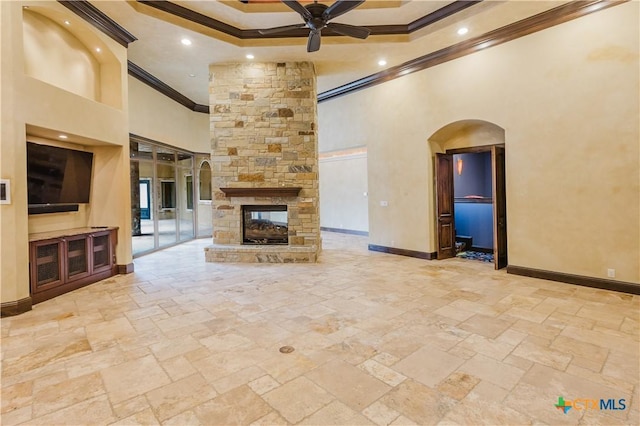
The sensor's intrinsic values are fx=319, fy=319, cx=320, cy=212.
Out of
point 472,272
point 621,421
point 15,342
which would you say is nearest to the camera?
point 621,421

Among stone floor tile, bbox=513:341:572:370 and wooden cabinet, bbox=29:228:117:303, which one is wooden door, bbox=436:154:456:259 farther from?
wooden cabinet, bbox=29:228:117:303

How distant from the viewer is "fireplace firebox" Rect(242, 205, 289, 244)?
22.8 ft

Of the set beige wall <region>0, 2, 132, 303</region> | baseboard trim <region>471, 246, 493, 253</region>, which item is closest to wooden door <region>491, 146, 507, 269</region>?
baseboard trim <region>471, 246, 493, 253</region>

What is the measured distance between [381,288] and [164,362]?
3.04 metres

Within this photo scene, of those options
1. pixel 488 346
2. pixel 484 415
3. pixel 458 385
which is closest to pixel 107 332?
pixel 458 385

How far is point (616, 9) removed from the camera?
4301 mm

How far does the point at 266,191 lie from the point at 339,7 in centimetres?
372

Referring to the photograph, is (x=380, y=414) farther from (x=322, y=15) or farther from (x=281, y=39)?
(x=281, y=39)

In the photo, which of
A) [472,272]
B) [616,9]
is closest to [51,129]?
[472,272]

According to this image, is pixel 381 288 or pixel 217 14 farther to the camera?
pixel 217 14

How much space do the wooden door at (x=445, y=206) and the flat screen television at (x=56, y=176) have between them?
263 inches

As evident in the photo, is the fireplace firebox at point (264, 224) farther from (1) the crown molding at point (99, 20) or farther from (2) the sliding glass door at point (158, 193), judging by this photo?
(1) the crown molding at point (99, 20)

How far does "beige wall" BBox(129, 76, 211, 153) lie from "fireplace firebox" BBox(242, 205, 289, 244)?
3.10 meters

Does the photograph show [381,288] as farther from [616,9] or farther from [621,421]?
[616,9]
